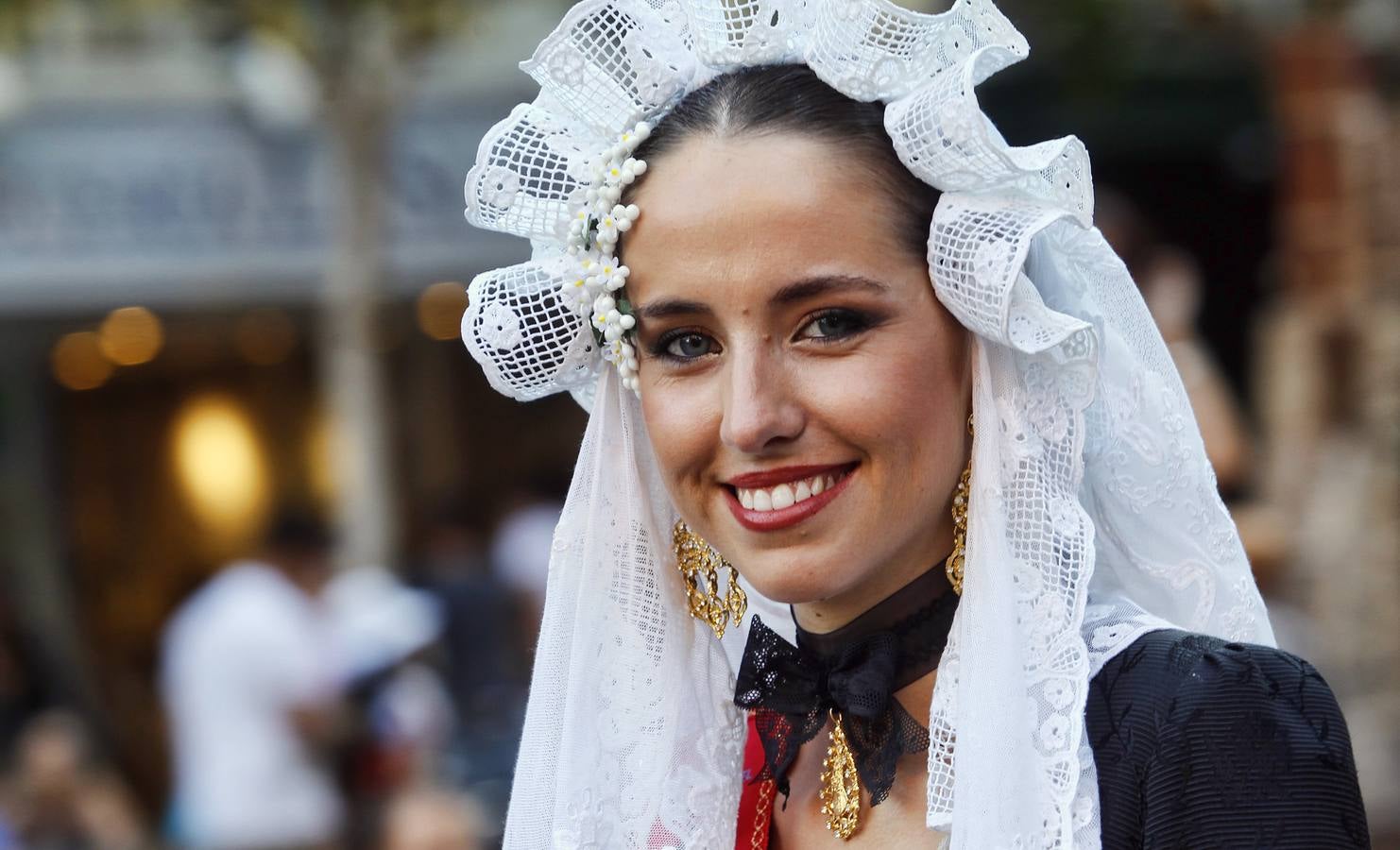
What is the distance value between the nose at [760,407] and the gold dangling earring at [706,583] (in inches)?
12.3

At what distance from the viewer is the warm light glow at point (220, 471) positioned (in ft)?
41.5

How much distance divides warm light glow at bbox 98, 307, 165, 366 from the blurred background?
28mm

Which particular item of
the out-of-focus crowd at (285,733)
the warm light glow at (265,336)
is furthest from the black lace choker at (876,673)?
the warm light glow at (265,336)

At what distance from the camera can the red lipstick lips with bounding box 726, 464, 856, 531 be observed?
6.16 feet

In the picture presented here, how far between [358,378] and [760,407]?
7531 millimetres

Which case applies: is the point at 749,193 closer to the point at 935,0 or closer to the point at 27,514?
the point at 935,0

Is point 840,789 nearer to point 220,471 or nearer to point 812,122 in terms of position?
point 812,122

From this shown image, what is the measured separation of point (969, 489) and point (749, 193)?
409 millimetres

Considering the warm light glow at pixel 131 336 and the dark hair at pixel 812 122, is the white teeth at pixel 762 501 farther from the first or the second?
the warm light glow at pixel 131 336

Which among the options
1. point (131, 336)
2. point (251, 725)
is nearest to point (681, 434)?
point (251, 725)

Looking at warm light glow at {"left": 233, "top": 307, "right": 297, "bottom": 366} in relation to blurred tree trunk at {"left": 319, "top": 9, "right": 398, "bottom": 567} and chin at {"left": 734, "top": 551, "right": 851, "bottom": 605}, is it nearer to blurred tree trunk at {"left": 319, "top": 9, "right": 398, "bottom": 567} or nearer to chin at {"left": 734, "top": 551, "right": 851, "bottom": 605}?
blurred tree trunk at {"left": 319, "top": 9, "right": 398, "bottom": 567}

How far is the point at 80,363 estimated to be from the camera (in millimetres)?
12336

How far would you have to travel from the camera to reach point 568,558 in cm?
220

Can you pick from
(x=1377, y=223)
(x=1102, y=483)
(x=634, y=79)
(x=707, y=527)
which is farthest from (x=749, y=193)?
(x=1377, y=223)
